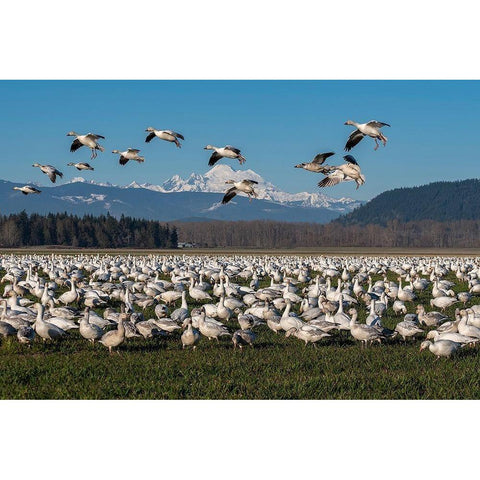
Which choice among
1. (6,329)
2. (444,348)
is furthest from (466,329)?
(6,329)

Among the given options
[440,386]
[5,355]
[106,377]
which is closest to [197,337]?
[106,377]

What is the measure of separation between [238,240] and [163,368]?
563 ft

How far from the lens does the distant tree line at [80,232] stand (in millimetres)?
130500

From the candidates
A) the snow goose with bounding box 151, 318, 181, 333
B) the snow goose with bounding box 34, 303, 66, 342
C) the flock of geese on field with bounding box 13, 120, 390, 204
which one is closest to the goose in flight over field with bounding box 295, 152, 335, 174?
the flock of geese on field with bounding box 13, 120, 390, 204

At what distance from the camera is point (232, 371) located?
1420 cm

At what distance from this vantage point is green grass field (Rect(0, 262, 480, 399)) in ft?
41.6

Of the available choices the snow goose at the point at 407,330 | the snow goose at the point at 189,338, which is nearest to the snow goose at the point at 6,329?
the snow goose at the point at 189,338

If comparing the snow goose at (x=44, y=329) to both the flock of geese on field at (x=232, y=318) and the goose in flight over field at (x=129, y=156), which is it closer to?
the flock of geese on field at (x=232, y=318)

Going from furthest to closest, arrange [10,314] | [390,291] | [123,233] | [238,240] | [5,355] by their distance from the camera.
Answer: [238,240], [123,233], [390,291], [10,314], [5,355]

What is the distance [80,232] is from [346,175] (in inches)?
5001

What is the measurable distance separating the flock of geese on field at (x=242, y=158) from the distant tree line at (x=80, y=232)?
116084mm

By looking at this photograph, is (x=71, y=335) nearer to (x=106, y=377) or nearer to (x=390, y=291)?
(x=106, y=377)

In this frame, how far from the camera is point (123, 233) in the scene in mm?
143625

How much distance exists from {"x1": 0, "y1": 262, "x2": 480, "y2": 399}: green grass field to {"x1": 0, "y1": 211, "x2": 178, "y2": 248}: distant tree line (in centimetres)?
11844
